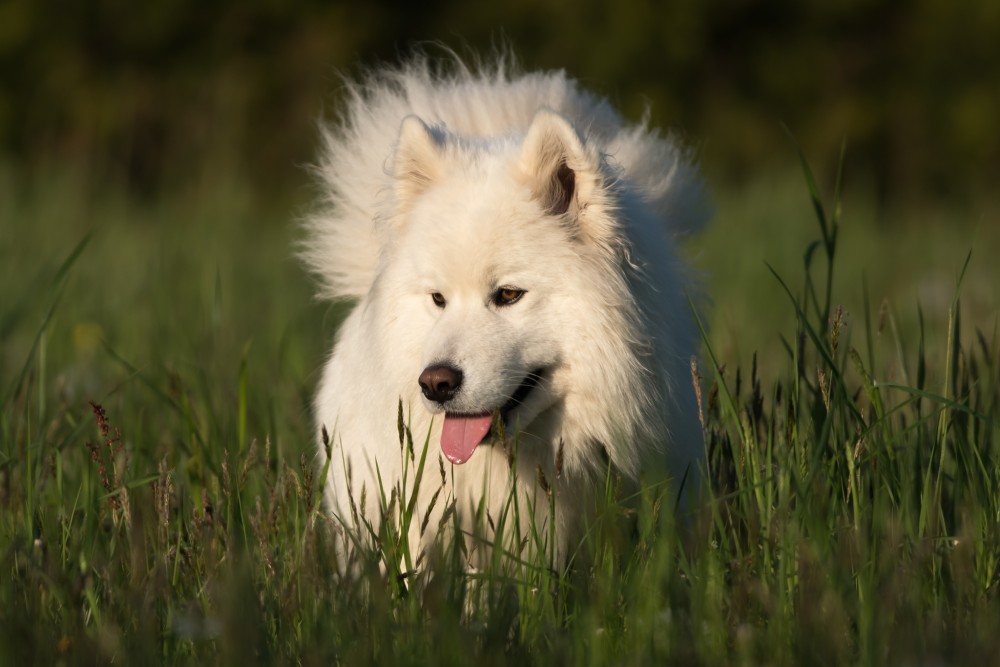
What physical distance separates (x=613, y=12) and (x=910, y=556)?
13043mm

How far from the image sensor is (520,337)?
365 centimetres

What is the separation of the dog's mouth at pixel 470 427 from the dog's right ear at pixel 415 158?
77 centimetres

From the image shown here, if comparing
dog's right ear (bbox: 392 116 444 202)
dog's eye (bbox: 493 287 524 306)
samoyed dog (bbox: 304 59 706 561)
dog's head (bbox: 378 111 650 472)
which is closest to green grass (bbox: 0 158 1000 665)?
samoyed dog (bbox: 304 59 706 561)

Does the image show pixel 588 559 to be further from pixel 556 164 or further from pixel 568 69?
pixel 568 69

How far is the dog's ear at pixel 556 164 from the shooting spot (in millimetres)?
3641

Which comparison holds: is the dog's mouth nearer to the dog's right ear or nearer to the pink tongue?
the pink tongue

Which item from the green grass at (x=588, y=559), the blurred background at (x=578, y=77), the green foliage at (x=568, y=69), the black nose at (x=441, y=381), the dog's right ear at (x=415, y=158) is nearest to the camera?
the green grass at (x=588, y=559)

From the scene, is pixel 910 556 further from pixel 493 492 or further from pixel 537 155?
pixel 537 155

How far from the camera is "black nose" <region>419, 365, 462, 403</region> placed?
3.52m

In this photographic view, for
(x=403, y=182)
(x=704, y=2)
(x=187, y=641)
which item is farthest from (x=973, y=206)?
Answer: (x=187, y=641)

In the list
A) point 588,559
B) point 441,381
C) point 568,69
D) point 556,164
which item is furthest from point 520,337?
point 568,69

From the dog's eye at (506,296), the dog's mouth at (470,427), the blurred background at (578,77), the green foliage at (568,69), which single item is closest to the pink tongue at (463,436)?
the dog's mouth at (470,427)

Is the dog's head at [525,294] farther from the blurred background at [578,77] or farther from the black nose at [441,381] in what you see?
the blurred background at [578,77]

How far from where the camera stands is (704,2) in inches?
623
